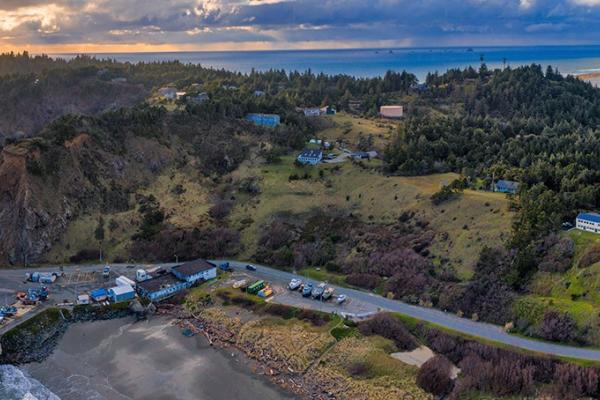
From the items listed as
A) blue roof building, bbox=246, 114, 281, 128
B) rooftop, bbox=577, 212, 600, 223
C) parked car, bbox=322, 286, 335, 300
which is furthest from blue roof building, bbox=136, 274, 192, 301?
blue roof building, bbox=246, 114, 281, 128

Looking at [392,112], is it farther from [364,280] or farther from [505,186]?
[364,280]

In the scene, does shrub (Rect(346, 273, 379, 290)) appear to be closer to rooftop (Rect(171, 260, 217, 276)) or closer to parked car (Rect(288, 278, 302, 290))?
parked car (Rect(288, 278, 302, 290))

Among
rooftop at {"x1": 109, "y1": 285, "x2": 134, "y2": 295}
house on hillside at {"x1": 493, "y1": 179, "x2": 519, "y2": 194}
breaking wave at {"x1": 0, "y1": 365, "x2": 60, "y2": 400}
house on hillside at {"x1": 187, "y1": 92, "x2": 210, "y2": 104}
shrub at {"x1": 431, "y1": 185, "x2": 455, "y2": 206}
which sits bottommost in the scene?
breaking wave at {"x1": 0, "y1": 365, "x2": 60, "y2": 400}

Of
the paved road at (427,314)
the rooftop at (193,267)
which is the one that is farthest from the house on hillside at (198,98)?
the rooftop at (193,267)

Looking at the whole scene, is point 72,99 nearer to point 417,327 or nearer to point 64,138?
point 64,138

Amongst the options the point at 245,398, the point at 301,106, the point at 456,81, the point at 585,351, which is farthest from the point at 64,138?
the point at 456,81

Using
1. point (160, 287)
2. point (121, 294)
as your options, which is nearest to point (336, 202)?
point (160, 287)

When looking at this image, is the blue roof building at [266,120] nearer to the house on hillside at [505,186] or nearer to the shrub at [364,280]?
the house on hillside at [505,186]
